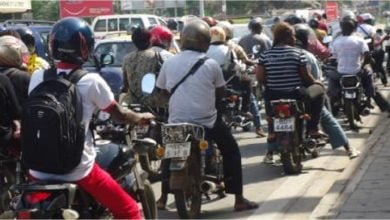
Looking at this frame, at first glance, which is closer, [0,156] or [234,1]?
[0,156]

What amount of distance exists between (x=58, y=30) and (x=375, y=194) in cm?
351

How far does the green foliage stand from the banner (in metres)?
16.8

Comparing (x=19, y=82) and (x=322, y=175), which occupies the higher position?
(x=19, y=82)

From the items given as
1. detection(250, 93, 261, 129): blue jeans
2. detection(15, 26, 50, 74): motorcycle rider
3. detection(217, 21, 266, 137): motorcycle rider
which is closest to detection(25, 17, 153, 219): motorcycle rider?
detection(15, 26, 50, 74): motorcycle rider

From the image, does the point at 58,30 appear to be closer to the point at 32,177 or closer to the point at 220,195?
the point at 32,177

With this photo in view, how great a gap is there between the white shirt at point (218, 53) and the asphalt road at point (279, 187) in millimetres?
1292

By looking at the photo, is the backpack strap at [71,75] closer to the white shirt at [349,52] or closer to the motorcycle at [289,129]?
the motorcycle at [289,129]

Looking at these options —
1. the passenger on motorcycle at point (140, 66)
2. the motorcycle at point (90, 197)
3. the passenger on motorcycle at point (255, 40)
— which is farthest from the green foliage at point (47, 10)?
the motorcycle at point (90, 197)

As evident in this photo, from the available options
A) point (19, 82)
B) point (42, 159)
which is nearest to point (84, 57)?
point (42, 159)

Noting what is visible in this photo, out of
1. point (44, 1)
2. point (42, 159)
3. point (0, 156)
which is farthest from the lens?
point (44, 1)

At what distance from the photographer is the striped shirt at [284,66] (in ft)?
27.1

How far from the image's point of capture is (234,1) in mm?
63281

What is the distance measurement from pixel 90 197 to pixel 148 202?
2.57ft

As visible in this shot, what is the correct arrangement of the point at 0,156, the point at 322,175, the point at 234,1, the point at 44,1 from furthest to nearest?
the point at 234,1
the point at 44,1
the point at 322,175
the point at 0,156
